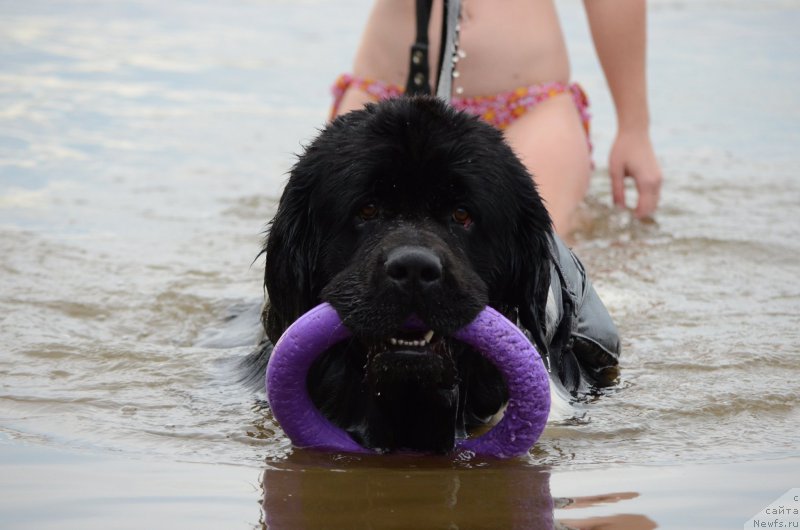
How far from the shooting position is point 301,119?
10.4 m

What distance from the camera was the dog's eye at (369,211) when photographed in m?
3.60

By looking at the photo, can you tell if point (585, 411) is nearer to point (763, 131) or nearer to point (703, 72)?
point (763, 131)

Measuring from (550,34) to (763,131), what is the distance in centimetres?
493

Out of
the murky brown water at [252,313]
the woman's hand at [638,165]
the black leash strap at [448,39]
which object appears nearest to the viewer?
the murky brown water at [252,313]

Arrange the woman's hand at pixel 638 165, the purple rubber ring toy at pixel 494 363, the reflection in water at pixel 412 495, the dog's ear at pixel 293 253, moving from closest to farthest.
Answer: the reflection in water at pixel 412 495, the purple rubber ring toy at pixel 494 363, the dog's ear at pixel 293 253, the woman's hand at pixel 638 165

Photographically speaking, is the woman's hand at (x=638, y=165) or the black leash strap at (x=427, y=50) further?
the woman's hand at (x=638, y=165)

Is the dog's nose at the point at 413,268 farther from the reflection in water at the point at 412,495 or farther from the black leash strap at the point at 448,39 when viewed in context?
the black leash strap at the point at 448,39

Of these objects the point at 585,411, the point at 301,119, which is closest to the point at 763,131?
the point at 301,119

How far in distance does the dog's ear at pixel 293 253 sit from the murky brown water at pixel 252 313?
0.45 m

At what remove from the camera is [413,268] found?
3230 mm

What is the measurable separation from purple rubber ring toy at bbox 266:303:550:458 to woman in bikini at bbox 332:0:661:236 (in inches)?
90.5

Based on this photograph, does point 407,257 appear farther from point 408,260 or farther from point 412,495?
point 412,495

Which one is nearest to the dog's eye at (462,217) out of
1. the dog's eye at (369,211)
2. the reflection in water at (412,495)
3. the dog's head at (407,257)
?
the dog's head at (407,257)

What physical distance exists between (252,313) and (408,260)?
2222mm
